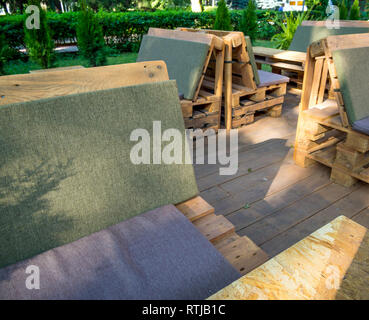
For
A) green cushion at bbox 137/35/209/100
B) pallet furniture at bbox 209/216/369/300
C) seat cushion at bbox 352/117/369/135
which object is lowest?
pallet furniture at bbox 209/216/369/300

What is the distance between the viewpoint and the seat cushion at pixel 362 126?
2.53m

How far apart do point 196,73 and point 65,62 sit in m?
7.87

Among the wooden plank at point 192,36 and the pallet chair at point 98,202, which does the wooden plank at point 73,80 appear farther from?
the wooden plank at point 192,36

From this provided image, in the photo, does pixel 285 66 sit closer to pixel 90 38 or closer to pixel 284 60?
pixel 284 60

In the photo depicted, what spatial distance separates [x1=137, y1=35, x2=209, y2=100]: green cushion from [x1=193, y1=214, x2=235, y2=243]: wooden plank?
2.30 metres

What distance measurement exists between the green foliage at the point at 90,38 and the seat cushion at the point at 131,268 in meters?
6.79

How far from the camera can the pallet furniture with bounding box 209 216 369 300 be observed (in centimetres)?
96

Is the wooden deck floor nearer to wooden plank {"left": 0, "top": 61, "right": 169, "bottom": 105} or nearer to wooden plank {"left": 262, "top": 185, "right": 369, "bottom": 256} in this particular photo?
wooden plank {"left": 262, "top": 185, "right": 369, "bottom": 256}

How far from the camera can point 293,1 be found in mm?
13492

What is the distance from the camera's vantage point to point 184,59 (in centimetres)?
400

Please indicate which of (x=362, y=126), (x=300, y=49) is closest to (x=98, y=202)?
(x=362, y=126)

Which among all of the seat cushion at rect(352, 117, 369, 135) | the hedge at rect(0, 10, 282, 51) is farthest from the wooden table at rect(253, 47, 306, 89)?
the hedge at rect(0, 10, 282, 51)
